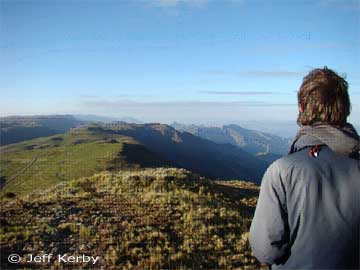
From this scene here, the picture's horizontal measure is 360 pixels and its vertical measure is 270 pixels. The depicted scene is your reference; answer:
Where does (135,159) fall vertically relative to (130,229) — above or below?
below

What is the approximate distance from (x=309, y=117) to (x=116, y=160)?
112 meters

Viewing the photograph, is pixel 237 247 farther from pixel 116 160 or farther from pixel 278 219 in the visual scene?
pixel 116 160

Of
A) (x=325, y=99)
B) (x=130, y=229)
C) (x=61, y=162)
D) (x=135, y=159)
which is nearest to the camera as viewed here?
(x=325, y=99)

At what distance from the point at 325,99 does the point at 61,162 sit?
449 ft

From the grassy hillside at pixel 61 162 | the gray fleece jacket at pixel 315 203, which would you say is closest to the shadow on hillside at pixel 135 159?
the grassy hillside at pixel 61 162

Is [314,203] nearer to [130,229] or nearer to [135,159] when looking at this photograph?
[130,229]

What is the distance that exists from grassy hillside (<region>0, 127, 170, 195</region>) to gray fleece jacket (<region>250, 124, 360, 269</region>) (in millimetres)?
97346

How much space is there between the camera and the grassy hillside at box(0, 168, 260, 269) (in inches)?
350

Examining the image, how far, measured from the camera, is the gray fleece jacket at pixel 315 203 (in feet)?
10.2

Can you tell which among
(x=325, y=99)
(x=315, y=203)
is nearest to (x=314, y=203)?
(x=315, y=203)

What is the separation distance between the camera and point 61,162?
439 feet

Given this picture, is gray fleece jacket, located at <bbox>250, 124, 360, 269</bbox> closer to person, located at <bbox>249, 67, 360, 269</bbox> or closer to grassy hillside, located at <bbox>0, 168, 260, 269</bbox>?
person, located at <bbox>249, 67, 360, 269</bbox>

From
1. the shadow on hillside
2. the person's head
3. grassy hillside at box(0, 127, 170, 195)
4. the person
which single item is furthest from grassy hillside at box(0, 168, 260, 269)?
the shadow on hillside

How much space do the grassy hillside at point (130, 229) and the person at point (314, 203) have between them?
5.77m
